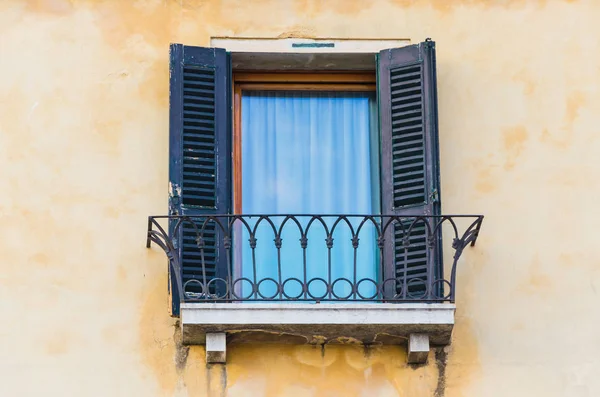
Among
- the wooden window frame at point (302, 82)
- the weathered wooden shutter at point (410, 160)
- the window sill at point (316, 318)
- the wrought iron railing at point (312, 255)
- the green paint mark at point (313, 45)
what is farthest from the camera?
the wooden window frame at point (302, 82)

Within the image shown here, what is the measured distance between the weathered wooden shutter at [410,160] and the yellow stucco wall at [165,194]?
250 mm

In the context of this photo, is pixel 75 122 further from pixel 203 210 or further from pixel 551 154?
pixel 551 154

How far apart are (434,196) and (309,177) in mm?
1001

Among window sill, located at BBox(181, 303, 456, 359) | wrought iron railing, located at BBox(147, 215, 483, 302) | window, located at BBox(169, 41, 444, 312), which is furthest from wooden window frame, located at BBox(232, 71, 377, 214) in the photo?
window sill, located at BBox(181, 303, 456, 359)

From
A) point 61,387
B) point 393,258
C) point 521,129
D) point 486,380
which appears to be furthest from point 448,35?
point 61,387

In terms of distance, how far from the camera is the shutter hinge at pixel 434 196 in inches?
452

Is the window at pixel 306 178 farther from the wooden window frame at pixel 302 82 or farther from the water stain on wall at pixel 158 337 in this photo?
the water stain on wall at pixel 158 337

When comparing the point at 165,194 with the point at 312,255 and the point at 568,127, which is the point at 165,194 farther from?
the point at 568,127

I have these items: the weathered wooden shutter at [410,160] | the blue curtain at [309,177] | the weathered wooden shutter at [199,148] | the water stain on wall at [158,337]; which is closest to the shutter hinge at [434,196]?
the weathered wooden shutter at [410,160]

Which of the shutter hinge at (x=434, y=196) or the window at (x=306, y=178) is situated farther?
the shutter hinge at (x=434, y=196)

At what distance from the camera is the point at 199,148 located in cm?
1165

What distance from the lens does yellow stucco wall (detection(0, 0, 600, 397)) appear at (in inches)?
440

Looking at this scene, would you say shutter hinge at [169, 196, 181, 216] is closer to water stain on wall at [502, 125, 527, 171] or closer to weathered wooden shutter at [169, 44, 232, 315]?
weathered wooden shutter at [169, 44, 232, 315]

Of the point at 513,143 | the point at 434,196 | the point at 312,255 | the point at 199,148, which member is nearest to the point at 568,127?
the point at 513,143
